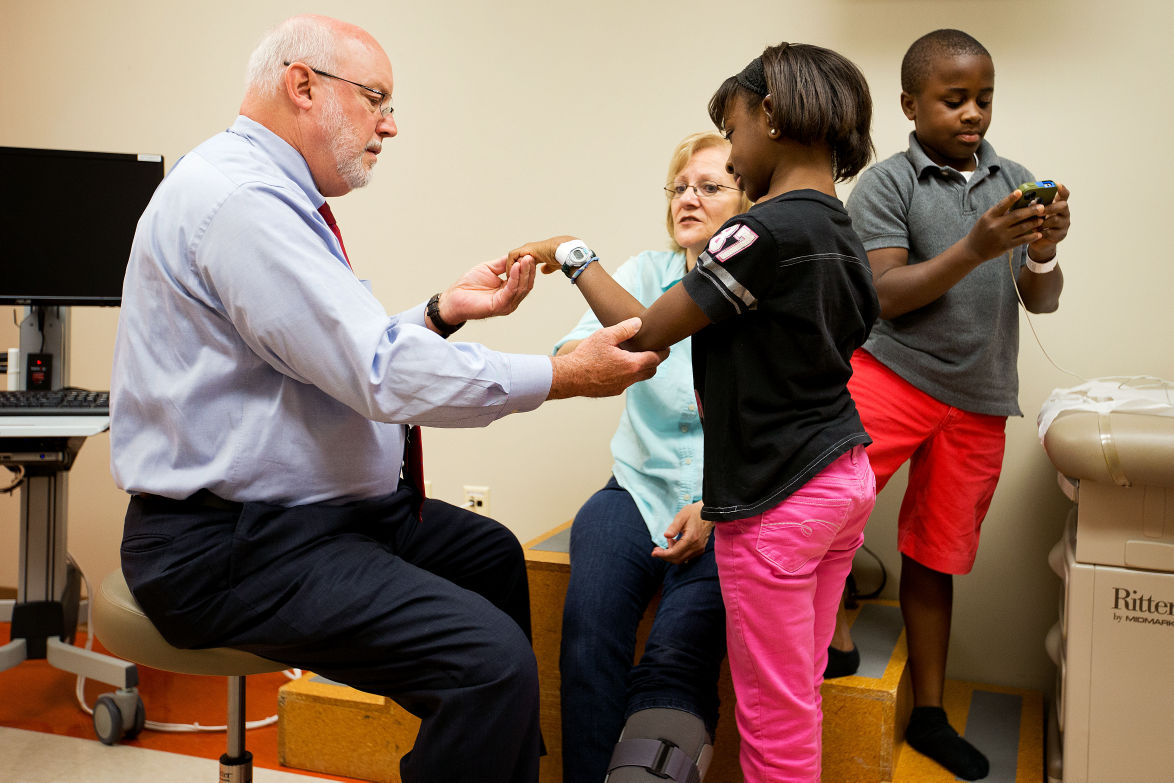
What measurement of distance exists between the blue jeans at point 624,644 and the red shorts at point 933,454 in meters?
0.41

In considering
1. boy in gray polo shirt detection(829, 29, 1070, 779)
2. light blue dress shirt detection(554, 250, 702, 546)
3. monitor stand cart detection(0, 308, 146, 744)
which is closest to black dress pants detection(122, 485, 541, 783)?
light blue dress shirt detection(554, 250, 702, 546)

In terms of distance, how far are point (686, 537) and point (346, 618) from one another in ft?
2.28

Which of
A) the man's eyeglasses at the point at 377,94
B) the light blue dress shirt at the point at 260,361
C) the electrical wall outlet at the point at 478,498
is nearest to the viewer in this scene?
the light blue dress shirt at the point at 260,361

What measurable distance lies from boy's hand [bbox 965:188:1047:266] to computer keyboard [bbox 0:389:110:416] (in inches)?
74.6

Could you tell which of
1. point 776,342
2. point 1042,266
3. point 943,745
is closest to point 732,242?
point 776,342

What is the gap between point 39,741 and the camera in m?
2.14

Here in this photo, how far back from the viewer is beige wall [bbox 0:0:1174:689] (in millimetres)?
2141

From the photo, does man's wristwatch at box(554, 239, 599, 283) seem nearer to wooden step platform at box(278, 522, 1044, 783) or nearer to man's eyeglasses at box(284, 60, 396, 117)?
man's eyeglasses at box(284, 60, 396, 117)

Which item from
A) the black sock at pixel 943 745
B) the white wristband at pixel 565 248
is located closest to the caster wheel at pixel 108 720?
the white wristband at pixel 565 248

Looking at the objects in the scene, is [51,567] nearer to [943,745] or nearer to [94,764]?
[94,764]

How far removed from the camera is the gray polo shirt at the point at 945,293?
1.80 meters

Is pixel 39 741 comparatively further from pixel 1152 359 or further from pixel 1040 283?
pixel 1152 359

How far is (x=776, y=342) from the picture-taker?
4.23 ft

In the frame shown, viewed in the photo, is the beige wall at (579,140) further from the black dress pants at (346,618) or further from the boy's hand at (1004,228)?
the black dress pants at (346,618)
